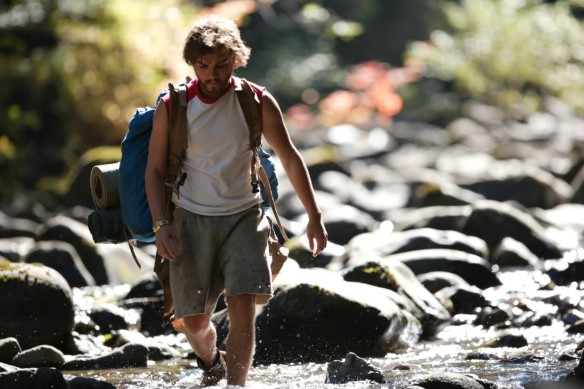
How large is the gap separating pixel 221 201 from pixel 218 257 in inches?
10.7

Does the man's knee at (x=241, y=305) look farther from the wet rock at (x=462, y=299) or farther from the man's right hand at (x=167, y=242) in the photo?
the wet rock at (x=462, y=299)

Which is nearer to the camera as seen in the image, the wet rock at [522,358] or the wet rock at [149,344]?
the wet rock at [522,358]

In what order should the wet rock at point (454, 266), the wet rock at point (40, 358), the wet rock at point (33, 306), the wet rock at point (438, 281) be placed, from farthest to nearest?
the wet rock at point (454, 266) < the wet rock at point (438, 281) < the wet rock at point (33, 306) < the wet rock at point (40, 358)

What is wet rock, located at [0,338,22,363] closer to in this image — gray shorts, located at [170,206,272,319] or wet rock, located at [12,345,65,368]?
wet rock, located at [12,345,65,368]

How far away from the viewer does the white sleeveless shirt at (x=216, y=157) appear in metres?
4.71

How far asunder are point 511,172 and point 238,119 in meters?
Answer: 12.4

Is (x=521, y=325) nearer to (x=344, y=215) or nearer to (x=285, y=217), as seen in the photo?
(x=344, y=215)

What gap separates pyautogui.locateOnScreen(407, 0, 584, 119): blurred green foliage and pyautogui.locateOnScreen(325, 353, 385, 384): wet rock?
2019cm

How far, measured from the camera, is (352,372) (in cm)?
546

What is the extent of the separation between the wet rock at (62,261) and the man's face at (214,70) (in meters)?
5.84

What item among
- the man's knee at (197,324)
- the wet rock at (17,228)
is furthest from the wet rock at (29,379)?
the wet rock at (17,228)

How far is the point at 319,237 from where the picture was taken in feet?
15.9

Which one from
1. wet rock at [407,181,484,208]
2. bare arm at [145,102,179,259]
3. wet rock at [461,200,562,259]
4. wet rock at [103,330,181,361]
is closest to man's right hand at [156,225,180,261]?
bare arm at [145,102,179,259]

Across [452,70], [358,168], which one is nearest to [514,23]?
[452,70]
